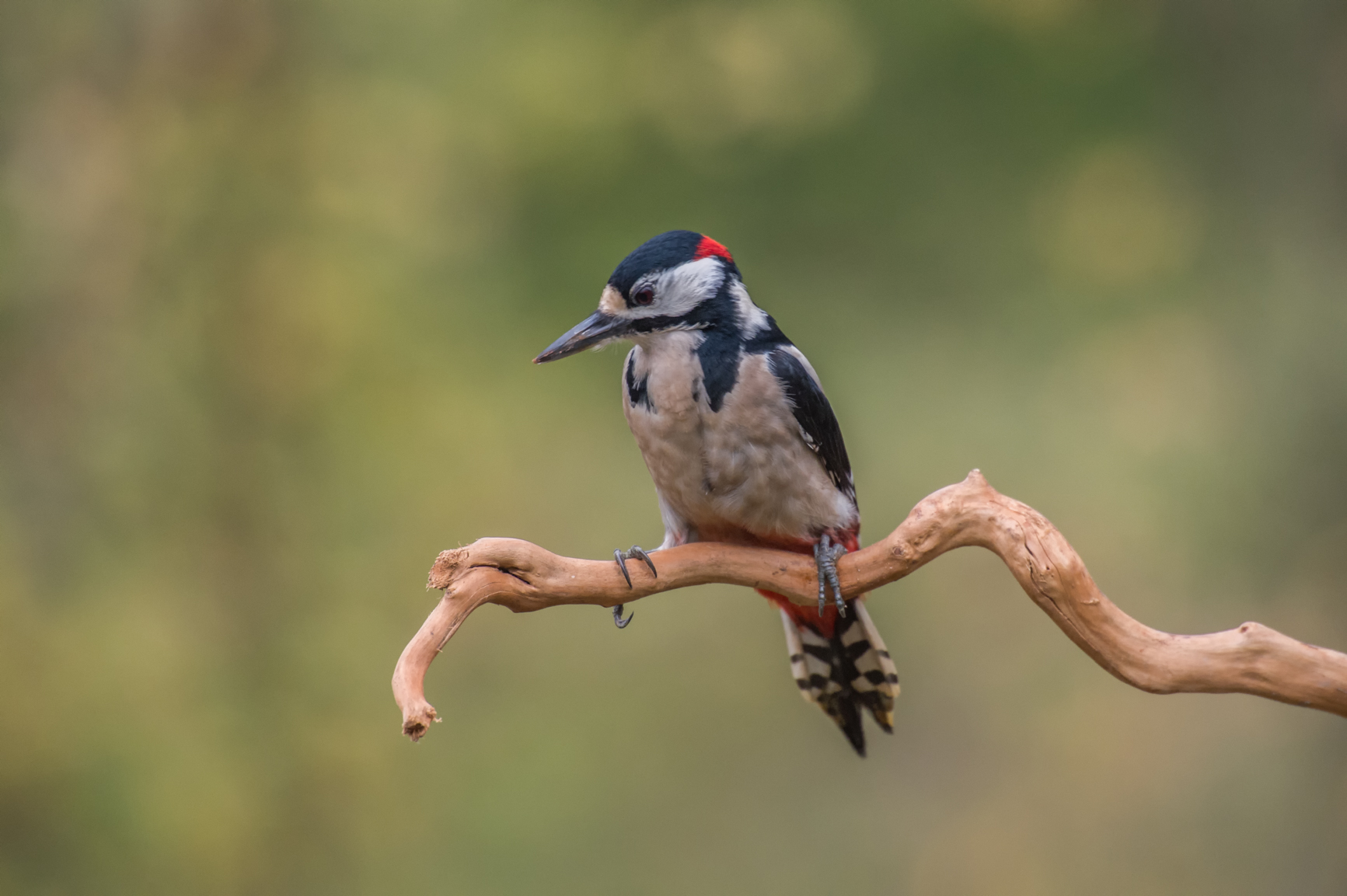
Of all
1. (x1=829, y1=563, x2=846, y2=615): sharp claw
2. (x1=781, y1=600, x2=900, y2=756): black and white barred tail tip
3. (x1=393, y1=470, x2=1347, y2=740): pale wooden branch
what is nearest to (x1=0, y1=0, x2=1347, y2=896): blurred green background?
(x1=781, y1=600, x2=900, y2=756): black and white barred tail tip

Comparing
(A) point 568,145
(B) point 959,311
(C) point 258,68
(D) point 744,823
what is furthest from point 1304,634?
(C) point 258,68

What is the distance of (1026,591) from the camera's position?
1.93 metres

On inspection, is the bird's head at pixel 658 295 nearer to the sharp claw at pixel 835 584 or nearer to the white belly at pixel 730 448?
the white belly at pixel 730 448

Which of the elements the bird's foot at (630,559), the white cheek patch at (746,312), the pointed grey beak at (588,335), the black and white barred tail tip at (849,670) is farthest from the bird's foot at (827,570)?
the pointed grey beak at (588,335)

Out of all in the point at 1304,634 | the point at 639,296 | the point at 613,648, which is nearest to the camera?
the point at 639,296

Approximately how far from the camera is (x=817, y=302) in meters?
4.20

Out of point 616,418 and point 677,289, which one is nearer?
point 677,289

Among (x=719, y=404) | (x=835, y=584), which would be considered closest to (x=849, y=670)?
(x=835, y=584)

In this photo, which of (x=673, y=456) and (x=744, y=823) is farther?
(x=744, y=823)

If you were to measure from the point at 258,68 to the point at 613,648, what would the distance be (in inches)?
98.2

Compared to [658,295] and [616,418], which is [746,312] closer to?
[658,295]

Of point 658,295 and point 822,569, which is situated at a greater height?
point 658,295

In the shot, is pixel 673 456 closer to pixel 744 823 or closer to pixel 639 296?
pixel 639 296

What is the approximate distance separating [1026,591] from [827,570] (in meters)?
0.42
